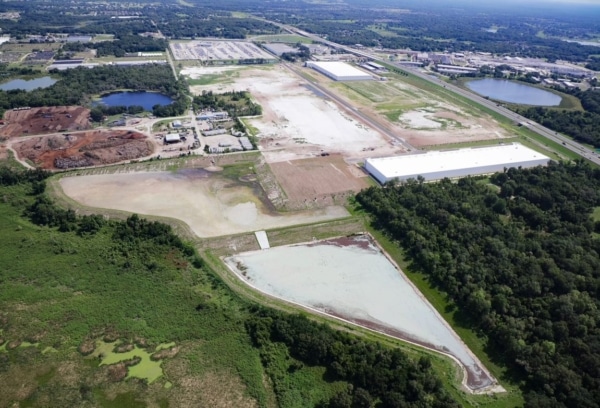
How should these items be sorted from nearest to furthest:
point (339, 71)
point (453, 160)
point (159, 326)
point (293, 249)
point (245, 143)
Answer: point (159, 326)
point (293, 249)
point (453, 160)
point (245, 143)
point (339, 71)

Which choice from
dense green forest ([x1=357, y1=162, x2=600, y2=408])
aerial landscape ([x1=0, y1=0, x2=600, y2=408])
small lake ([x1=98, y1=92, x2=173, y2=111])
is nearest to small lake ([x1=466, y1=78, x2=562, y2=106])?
aerial landscape ([x1=0, y1=0, x2=600, y2=408])

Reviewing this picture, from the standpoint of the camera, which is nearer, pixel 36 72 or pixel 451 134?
pixel 451 134

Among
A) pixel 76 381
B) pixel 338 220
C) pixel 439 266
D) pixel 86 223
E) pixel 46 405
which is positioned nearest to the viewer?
pixel 46 405

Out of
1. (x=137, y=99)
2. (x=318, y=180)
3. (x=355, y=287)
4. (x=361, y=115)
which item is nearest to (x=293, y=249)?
(x=355, y=287)

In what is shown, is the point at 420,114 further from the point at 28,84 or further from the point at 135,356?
the point at 28,84

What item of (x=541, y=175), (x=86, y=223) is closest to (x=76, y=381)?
(x=86, y=223)

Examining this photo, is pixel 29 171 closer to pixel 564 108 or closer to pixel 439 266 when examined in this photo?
pixel 439 266
